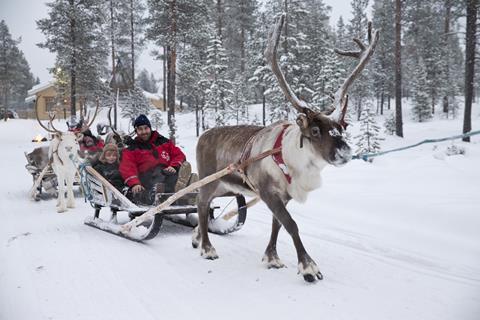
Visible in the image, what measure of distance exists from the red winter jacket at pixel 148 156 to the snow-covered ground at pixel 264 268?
42.1 inches

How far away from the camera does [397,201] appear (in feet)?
23.9

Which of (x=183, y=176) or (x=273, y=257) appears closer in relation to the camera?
(x=273, y=257)

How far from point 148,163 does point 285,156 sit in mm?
2998

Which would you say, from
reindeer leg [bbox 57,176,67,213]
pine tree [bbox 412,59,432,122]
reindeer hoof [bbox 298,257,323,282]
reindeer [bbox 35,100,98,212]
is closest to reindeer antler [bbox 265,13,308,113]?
reindeer hoof [bbox 298,257,323,282]

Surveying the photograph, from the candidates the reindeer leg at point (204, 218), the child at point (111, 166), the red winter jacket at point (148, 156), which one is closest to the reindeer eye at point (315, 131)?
the reindeer leg at point (204, 218)

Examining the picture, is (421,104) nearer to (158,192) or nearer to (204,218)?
(158,192)

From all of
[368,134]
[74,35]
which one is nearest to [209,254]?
[368,134]

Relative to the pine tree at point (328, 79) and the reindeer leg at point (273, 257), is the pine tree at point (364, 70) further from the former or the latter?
the reindeer leg at point (273, 257)

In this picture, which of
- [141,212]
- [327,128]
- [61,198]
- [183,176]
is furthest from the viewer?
[61,198]

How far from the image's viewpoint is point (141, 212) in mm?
5715

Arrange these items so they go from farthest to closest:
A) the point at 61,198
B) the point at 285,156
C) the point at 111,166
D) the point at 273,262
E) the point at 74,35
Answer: the point at 74,35
the point at 61,198
the point at 111,166
the point at 273,262
the point at 285,156

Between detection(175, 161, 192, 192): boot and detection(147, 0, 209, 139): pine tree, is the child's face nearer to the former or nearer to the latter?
detection(175, 161, 192, 192): boot

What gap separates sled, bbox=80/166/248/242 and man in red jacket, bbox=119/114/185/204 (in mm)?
223

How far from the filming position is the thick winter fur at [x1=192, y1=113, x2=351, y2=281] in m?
3.63
